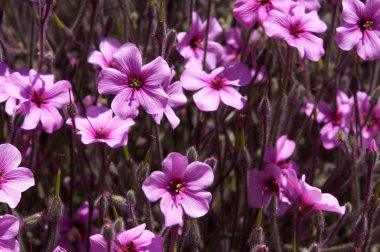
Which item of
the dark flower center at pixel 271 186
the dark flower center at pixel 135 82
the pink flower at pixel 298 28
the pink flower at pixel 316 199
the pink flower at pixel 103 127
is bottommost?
the dark flower center at pixel 271 186

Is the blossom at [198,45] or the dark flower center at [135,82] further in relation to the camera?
the blossom at [198,45]

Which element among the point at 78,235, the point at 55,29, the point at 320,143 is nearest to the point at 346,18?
the point at 320,143

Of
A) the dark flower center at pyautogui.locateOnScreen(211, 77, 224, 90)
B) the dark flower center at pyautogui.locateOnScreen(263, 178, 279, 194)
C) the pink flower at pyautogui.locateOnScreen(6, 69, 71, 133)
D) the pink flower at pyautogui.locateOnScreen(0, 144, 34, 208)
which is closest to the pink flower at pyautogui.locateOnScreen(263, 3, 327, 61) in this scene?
the dark flower center at pyautogui.locateOnScreen(211, 77, 224, 90)

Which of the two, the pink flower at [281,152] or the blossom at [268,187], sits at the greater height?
the pink flower at [281,152]

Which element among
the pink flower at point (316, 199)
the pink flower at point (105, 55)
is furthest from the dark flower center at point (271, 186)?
the pink flower at point (105, 55)

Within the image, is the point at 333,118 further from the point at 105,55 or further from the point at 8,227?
the point at 8,227

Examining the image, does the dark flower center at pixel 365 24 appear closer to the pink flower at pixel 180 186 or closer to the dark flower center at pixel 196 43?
the dark flower center at pixel 196 43

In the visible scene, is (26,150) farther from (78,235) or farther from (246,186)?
(246,186)

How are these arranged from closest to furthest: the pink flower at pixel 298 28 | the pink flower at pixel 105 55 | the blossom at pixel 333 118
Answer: the pink flower at pixel 298 28
the pink flower at pixel 105 55
the blossom at pixel 333 118
